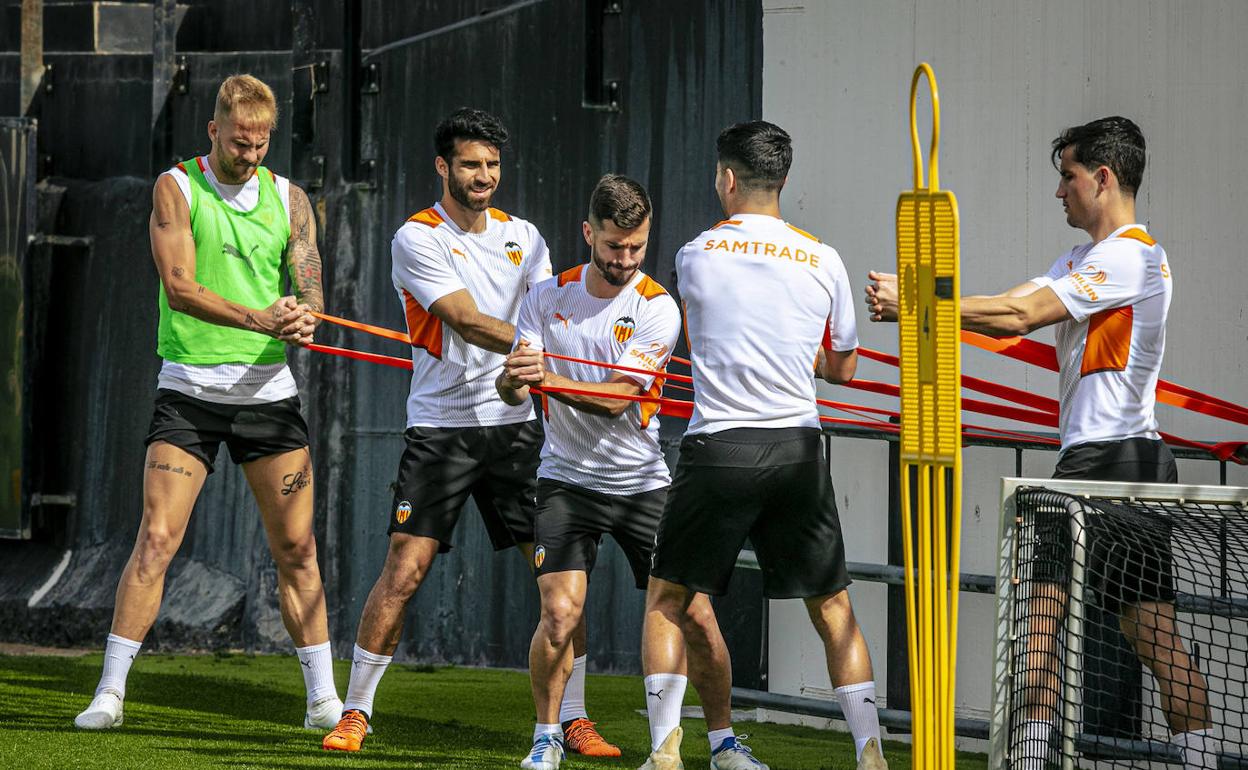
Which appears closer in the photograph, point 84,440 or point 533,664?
point 533,664

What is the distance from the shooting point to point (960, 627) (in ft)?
20.6

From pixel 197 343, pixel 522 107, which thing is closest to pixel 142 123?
pixel 522 107

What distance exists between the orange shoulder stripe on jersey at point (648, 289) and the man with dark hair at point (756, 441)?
2.62 feet

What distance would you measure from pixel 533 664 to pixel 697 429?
112cm

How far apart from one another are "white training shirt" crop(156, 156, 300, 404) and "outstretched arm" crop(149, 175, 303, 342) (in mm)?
65

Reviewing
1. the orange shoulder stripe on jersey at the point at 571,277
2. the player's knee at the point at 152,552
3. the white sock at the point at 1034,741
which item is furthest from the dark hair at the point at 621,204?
the white sock at the point at 1034,741

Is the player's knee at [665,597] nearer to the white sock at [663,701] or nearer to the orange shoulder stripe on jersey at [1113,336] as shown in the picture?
the white sock at [663,701]

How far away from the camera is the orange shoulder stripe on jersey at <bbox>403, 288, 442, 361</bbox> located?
18.3 feet

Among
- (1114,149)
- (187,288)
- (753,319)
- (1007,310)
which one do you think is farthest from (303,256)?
(1114,149)

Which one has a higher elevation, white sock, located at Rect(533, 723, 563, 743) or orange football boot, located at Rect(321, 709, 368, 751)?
white sock, located at Rect(533, 723, 563, 743)

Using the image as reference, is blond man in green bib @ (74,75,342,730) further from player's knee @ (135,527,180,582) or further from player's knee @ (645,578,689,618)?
player's knee @ (645,578,689,618)

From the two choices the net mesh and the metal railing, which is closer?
the net mesh

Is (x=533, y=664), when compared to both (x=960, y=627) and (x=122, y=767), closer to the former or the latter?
(x=122, y=767)

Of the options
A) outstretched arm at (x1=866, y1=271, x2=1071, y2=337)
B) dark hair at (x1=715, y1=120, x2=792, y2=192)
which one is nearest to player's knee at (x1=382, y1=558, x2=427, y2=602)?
dark hair at (x1=715, y1=120, x2=792, y2=192)
